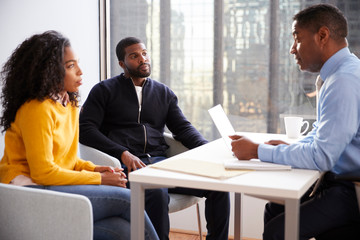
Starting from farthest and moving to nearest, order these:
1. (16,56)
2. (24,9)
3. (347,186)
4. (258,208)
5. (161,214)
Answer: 1. (258,208)
2. (24,9)
3. (161,214)
4. (16,56)
5. (347,186)

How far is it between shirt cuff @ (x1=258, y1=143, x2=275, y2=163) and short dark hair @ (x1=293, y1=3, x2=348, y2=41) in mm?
479

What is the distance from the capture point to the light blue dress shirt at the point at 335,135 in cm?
156

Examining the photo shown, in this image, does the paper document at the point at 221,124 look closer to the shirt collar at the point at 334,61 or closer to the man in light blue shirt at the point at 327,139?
the man in light blue shirt at the point at 327,139

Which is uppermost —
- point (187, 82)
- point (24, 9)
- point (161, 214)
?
point (24, 9)

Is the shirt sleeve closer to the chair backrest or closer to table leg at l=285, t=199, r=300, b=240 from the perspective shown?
table leg at l=285, t=199, r=300, b=240

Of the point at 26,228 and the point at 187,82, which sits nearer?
the point at 26,228

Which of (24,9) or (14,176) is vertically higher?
(24,9)

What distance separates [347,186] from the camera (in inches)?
66.4

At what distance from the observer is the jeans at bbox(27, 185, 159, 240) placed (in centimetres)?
174

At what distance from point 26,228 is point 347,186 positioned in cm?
111

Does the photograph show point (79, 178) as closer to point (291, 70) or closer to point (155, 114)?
point (155, 114)

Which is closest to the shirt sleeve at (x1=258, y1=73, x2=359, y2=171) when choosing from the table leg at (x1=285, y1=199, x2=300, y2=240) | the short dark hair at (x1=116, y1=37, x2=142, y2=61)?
the table leg at (x1=285, y1=199, x2=300, y2=240)

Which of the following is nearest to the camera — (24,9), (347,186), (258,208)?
(347,186)

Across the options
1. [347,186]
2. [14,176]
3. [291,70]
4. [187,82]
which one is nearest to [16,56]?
[14,176]
